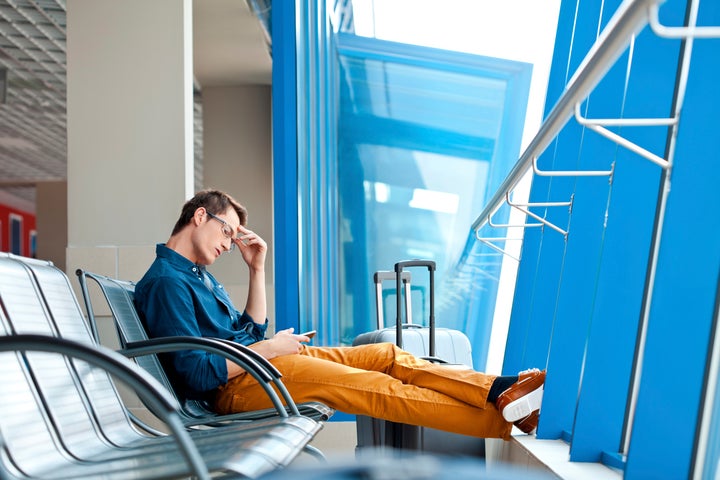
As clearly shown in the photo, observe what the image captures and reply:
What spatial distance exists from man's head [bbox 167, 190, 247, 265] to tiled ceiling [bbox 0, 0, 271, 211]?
3488 mm

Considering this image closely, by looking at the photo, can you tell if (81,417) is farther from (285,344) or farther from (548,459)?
(548,459)

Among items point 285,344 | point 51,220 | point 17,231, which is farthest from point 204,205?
point 17,231

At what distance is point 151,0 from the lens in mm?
4031

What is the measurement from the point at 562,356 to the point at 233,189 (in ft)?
20.9

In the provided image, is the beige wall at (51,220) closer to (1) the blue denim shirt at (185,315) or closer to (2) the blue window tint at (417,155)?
(2) the blue window tint at (417,155)

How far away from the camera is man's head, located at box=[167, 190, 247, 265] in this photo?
9.57ft

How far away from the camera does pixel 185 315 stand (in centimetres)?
255

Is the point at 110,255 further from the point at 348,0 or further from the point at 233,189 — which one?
the point at 233,189

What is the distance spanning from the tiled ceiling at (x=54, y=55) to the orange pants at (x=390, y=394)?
4119 mm

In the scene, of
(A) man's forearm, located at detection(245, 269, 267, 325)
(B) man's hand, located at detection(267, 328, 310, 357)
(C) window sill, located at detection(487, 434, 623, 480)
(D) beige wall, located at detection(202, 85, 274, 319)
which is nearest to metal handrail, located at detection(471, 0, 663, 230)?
(C) window sill, located at detection(487, 434, 623, 480)

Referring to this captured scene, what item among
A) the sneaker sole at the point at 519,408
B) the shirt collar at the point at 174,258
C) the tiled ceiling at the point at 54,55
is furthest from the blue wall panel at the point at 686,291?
the tiled ceiling at the point at 54,55

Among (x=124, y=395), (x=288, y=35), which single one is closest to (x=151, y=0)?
(x=288, y=35)

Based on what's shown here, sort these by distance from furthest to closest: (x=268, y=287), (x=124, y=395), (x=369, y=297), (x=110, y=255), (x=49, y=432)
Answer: (x=268, y=287) → (x=369, y=297) → (x=110, y=255) → (x=124, y=395) → (x=49, y=432)

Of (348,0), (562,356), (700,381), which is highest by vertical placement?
(348,0)
